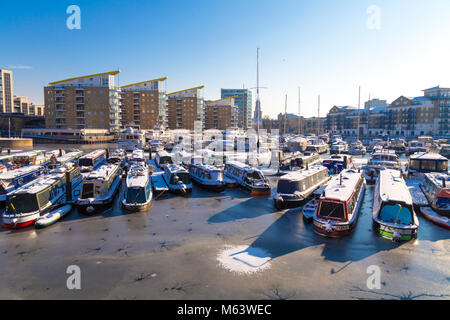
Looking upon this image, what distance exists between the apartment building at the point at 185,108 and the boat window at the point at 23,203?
415 feet

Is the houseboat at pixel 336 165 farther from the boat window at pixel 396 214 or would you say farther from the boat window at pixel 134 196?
the boat window at pixel 134 196

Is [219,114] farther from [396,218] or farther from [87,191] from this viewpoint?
[396,218]

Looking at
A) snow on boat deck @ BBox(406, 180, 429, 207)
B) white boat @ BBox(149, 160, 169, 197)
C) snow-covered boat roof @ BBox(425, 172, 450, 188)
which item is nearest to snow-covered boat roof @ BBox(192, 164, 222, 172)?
white boat @ BBox(149, 160, 169, 197)

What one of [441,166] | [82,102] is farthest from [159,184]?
[82,102]

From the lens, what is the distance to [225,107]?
166625 mm

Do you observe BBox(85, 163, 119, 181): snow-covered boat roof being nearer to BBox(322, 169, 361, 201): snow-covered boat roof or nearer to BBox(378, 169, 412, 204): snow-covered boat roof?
BBox(322, 169, 361, 201): snow-covered boat roof

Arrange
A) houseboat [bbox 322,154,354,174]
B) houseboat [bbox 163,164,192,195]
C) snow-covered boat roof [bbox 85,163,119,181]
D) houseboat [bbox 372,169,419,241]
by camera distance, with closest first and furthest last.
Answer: houseboat [bbox 372,169,419,241]
snow-covered boat roof [bbox 85,163,119,181]
houseboat [bbox 163,164,192,195]
houseboat [bbox 322,154,354,174]

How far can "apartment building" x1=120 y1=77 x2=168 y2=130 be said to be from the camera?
A: 130625 millimetres

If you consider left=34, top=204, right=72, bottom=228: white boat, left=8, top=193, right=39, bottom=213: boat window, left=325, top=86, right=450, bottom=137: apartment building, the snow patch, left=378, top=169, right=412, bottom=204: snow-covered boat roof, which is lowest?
the snow patch

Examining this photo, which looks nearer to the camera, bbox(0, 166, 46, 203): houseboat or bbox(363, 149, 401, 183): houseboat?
bbox(0, 166, 46, 203): houseboat

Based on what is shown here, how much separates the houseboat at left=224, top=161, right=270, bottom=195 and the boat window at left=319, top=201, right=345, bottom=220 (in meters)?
11.0

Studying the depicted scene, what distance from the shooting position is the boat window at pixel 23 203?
67.7 feet
